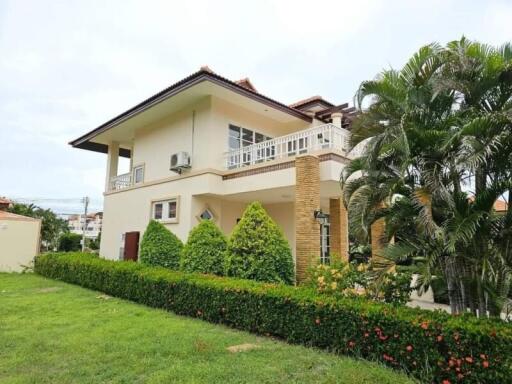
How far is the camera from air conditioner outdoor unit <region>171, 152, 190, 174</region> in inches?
503

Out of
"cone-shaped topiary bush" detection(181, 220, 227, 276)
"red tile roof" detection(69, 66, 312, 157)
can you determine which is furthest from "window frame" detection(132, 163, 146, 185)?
"cone-shaped topiary bush" detection(181, 220, 227, 276)

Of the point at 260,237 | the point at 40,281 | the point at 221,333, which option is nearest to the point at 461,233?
the point at 221,333

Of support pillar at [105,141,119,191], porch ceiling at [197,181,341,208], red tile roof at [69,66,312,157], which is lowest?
porch ceiling at [197,181,341,208]

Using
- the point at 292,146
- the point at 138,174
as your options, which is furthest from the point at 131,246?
the point at 292,146

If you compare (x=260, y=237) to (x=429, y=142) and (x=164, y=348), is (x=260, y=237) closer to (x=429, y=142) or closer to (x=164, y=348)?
(x=164, y=348)

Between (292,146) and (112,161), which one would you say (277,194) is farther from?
(112,161)

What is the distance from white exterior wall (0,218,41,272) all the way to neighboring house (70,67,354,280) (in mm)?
3576

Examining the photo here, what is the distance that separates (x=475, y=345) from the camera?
3943 mm

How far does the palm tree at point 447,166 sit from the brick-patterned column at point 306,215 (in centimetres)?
328

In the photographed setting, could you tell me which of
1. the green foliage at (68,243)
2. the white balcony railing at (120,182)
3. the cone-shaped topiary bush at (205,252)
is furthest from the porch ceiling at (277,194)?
the green foliage at (68,243)

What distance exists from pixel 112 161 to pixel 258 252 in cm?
1213

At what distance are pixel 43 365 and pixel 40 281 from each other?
9.93 m

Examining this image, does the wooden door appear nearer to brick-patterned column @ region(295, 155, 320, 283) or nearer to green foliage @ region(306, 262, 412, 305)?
brick-patterned column @ region(295, 155, 320, 283)

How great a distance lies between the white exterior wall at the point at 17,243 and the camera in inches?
656
